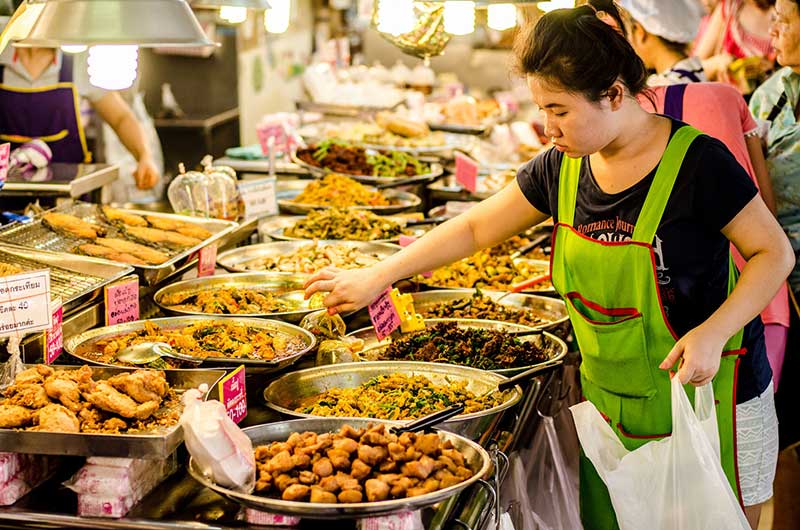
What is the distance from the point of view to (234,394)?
234 centimetres

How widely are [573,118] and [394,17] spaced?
9.01ft

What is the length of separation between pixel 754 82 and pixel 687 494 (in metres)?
4.58

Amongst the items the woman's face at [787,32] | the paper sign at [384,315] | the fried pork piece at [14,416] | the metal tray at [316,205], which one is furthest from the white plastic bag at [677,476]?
the metal tray at [316,205]

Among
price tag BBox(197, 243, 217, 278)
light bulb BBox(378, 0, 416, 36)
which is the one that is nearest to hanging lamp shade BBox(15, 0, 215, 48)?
price tag BBox(197, 243, 217, 278)

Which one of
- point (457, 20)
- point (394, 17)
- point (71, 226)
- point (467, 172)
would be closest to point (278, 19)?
point (394, 17)

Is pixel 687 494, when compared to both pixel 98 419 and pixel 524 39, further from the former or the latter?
pixel 98 419

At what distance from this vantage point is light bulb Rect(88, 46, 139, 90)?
288 cm

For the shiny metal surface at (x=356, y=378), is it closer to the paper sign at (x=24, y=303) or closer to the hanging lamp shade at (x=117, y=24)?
the paper sign at (x=24, y=303)

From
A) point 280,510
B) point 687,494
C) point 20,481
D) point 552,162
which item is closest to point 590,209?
point 552,162

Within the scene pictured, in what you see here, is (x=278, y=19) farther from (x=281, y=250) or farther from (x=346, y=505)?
(x=346, y=505)

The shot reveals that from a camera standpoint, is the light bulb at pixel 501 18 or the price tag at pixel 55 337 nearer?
the price tag at pixel 55 337

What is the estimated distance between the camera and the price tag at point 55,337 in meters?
2.55

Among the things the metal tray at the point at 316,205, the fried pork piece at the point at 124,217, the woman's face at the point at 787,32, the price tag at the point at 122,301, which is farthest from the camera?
the metal tray at the point at 316,205

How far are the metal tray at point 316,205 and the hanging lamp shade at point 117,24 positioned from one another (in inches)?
89.0
